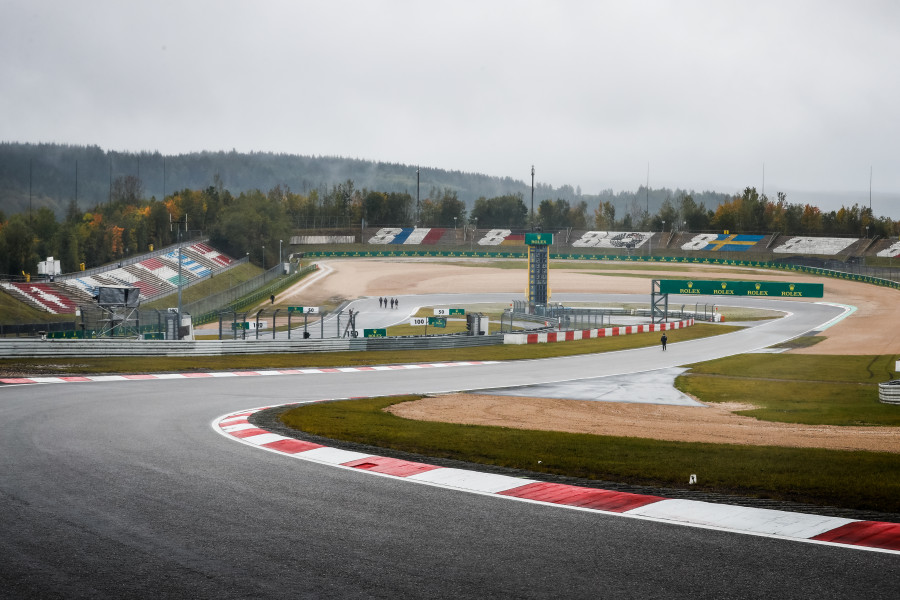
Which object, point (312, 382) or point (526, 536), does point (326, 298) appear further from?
point (526, 536)

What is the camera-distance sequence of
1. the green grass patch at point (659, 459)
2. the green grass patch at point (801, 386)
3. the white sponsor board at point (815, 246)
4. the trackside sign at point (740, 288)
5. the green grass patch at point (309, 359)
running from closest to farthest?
the green grass patch at point (659, 459) < the green grass patch at point (801, 386) < the green grass patch at point (309, 359) < the trackside sign at point (740, 288) < the white sponsor board at point (815, 246)

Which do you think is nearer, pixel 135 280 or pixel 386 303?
pixel 386 303

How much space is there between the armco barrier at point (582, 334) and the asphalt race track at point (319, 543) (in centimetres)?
3258

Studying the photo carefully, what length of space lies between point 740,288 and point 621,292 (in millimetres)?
31786

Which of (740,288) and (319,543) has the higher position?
(740,288)

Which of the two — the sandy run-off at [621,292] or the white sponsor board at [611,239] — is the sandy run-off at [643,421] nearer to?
the sandy run-off at [621,292]

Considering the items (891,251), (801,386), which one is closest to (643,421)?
(801,386)

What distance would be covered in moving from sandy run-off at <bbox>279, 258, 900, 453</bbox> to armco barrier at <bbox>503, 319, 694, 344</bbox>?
10.6m

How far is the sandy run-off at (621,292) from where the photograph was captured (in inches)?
656

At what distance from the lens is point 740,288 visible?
5569 cm

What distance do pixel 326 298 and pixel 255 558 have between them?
74.4 m

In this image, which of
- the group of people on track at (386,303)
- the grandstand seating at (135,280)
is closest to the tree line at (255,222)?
the grandstand seating at (135,280)

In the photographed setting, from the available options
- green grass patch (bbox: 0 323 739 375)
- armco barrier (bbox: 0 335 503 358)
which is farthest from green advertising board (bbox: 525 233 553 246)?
armco barrier (bbox: 0 335 503 358)

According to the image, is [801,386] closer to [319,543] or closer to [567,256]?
[319,543]
